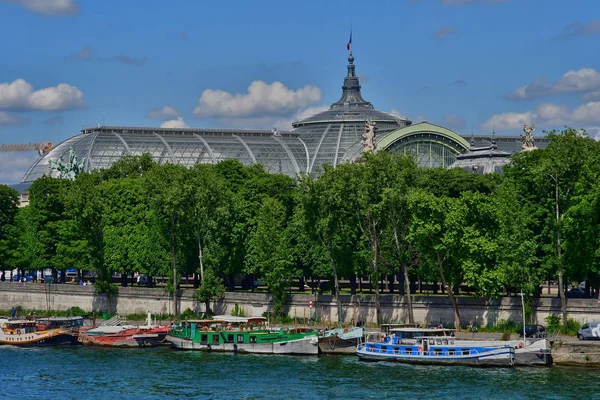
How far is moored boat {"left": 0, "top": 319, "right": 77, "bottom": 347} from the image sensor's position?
431 feet

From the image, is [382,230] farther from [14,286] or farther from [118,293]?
[14,286]

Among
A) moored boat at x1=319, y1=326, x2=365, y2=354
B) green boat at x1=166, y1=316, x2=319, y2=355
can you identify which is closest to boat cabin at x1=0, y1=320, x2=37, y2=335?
green boat at x1=166, y1=316, x2=319, y2=355

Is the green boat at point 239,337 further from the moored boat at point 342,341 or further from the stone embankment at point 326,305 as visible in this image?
the stone embankment at point 326,305

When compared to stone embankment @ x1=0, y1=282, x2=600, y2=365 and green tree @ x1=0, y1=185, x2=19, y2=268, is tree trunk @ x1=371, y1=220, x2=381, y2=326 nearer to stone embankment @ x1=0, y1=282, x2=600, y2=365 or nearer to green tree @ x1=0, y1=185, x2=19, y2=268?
stone embankment @ x1=0, y1=282, x2=600, y2=365

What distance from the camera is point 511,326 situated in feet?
388

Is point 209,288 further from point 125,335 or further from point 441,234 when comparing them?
point 441,234

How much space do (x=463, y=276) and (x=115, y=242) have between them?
52.1 m

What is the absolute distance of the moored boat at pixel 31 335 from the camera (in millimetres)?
131375

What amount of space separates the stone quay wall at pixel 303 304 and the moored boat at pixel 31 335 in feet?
54.4

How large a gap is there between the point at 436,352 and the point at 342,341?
10.8 meters

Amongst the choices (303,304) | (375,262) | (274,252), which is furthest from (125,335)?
(375,262)

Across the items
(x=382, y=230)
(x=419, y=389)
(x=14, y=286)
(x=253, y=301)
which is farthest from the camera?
(x=14, y=286)

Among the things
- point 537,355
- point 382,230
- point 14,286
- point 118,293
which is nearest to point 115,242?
point 118,293

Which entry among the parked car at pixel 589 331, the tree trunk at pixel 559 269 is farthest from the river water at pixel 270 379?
the tree trunk at pixel 559 269
